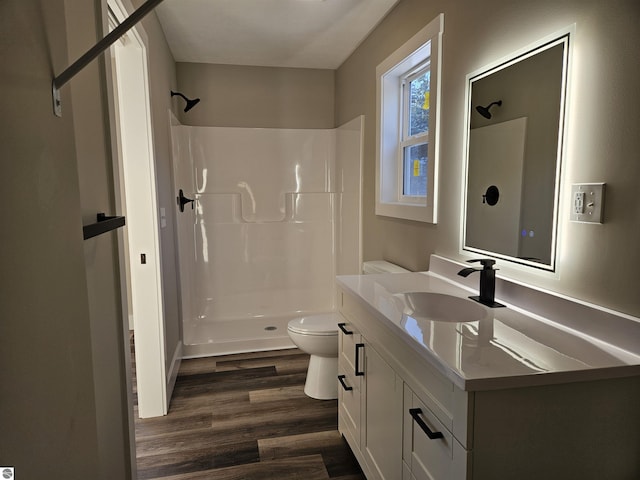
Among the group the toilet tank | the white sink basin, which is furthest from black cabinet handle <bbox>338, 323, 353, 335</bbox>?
the toilet tank

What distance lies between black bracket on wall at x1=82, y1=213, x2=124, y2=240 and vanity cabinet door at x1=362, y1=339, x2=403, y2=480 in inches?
39.3

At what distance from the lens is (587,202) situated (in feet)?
4.09

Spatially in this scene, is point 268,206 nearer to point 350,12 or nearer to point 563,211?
point 350,12

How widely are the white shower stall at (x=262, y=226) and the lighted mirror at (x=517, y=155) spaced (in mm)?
1664

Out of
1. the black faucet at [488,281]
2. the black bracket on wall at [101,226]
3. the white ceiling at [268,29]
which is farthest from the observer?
the white ceiling at [268,29]

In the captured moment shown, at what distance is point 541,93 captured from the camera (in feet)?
4.66

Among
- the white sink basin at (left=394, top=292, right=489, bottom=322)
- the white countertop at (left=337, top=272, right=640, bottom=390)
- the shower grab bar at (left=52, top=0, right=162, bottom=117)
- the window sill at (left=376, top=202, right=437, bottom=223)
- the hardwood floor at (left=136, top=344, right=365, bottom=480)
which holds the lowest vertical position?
the hardwood floor at (left=136, top=344, right=365, bottom=480)

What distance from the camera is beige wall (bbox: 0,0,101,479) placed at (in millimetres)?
652

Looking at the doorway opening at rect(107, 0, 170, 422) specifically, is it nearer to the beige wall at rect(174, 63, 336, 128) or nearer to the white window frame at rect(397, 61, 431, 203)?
the beige wall at rect(174, 63, 336, 128)

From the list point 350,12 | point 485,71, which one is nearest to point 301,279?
point 350,12

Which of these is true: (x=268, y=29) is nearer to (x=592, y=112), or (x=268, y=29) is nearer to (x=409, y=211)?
(x=409, y=211)

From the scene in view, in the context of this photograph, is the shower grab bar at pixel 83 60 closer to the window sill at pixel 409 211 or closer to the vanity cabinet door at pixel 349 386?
the vanity cabinet door at pixel 349 386

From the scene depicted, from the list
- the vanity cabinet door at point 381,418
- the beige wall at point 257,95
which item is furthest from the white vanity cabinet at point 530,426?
the beige wall at point 257,95

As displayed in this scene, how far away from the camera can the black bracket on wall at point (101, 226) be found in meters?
1.10
